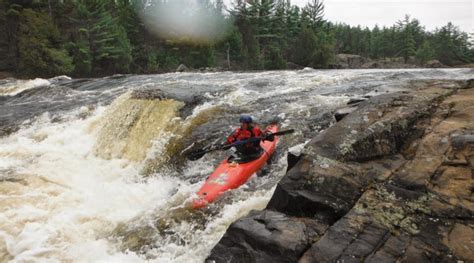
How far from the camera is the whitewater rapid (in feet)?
17.1

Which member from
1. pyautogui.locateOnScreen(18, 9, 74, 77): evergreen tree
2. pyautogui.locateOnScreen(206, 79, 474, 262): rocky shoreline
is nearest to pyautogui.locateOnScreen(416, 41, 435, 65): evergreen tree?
pyautogui.locateOnScreen(18, 9, 74, 77): evergreen tree

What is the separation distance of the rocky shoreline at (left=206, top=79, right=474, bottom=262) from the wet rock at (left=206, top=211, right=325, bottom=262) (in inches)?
0.4

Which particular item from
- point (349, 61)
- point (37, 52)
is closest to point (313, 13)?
point (349, 61)

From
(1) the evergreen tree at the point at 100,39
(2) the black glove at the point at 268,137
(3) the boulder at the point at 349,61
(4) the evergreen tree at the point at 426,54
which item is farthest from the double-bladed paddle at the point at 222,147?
(4) the evergreen tree at the point at 426,54

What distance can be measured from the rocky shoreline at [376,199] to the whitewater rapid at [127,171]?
3.07 ft

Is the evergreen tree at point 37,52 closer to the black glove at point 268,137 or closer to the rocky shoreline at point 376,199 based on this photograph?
the black glove at point 268,137

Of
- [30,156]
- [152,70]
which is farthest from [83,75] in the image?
[30,156]

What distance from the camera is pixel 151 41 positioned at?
1832 inches

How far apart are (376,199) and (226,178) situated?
9.60 feet

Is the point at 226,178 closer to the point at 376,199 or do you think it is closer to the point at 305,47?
the point at 376,199

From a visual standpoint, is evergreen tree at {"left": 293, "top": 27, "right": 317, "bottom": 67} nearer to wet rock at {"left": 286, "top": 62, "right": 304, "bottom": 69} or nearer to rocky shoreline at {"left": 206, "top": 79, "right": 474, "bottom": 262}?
wet rock at {"left": 286, "top": 62, "right": 304, "bottom": 69}

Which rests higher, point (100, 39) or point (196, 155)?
point (100, 39)

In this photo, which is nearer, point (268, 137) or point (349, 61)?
point (268, 137)

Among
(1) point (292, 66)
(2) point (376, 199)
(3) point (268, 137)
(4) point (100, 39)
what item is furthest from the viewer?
(1) point (292, 66)
